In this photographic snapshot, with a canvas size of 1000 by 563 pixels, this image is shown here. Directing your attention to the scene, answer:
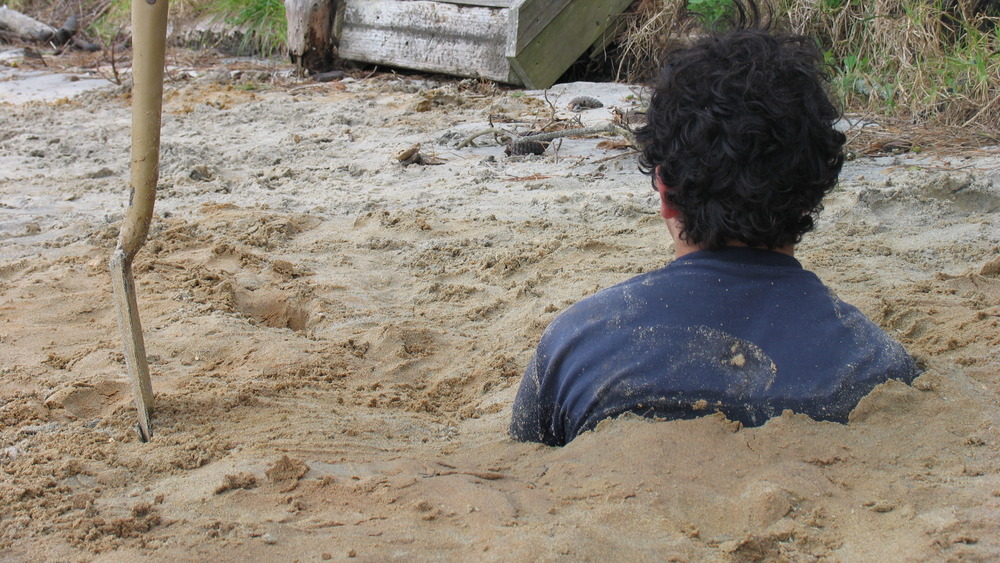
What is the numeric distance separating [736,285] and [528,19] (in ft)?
17.5

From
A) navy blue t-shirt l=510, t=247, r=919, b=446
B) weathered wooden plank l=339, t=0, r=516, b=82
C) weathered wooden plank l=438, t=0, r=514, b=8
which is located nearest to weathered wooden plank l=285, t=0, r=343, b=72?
weathered wooden plank l=339, t=0, r=516, b=82

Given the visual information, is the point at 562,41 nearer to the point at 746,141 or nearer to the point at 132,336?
the point at 132,336

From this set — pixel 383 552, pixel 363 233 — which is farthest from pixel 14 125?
pixel 383 552

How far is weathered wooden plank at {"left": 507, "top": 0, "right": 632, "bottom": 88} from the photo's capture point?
6.78 meters

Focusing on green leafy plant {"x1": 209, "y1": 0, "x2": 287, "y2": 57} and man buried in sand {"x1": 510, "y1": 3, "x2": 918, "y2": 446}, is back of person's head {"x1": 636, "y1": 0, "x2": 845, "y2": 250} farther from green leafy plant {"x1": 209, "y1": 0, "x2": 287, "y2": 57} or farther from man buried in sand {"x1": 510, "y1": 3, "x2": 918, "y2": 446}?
green leafy plant {"x1": 209, "y1": 0, "x2": 287, "y2": 57}

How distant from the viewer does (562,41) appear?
6891 mm

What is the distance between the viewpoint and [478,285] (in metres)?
3.46

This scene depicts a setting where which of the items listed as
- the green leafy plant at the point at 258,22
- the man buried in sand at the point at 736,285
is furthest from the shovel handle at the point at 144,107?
the green leafy plant at the point at 258,22

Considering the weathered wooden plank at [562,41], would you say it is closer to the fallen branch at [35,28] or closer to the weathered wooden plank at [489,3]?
the weathered wooden plank at [489,3]

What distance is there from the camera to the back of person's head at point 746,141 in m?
1.65

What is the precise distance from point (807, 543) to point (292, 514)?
0.91m

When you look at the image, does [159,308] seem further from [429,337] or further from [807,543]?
[807,543]

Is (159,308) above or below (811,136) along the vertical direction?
below

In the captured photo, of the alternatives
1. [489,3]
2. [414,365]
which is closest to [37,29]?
[489,3]
